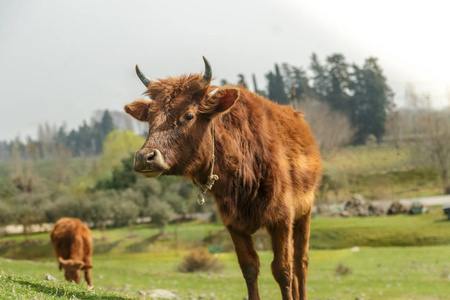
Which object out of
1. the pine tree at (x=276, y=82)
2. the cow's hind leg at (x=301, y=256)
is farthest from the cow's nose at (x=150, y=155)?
the pine tree at (x=276, y=82)

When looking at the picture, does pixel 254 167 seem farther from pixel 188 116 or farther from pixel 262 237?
pixel 262 237

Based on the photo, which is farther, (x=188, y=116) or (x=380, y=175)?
(x=380, y=175)

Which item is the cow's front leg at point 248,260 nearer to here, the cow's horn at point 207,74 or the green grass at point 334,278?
the cow's horn at point 207,74

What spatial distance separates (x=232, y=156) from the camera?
6332 millimetres

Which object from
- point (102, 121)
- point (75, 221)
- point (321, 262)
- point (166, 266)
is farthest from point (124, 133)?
point (75, 221)

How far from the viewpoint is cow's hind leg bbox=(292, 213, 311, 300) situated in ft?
26.6

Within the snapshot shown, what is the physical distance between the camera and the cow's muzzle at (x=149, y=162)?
17.0 feet

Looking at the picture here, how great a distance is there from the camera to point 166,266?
36.8 meters

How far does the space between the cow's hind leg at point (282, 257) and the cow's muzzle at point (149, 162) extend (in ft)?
6.89

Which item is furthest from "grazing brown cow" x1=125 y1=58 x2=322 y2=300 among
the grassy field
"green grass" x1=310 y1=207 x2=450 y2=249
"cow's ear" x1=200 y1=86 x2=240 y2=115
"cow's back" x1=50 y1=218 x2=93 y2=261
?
"green grass" x1=310 y1=207 x2=450 y2=249

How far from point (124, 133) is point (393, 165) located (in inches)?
1598

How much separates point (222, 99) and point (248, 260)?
7.87 feet

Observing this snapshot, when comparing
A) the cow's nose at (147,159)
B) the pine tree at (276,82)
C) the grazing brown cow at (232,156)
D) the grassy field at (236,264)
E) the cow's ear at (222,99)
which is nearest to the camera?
the cow's nose at (147,159)

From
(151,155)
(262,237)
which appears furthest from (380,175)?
(151,155)
